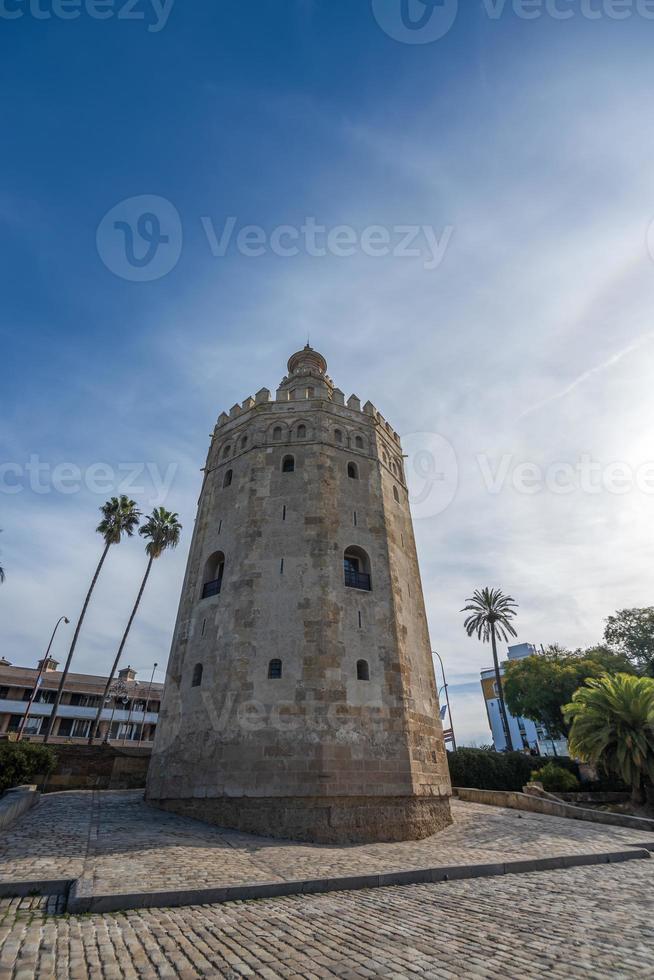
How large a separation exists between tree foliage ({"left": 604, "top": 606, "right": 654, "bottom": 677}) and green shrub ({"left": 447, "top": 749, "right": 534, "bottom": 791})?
57.4 feet

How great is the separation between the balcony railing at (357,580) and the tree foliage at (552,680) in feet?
84.5

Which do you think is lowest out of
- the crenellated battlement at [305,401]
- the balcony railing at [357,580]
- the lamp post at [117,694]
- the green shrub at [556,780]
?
the green shrub at [556,780]

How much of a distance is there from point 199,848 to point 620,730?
60.4 feet

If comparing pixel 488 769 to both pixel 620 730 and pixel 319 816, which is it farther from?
pixel 319 816

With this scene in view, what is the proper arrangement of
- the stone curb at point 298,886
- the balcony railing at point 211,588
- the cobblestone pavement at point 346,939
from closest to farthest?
the cobblestone pavement at point 346,939, the stone curb at point 298,886, the balcony railing at point 211,588

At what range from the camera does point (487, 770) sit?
89.5ft

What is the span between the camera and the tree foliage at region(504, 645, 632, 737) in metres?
36.6

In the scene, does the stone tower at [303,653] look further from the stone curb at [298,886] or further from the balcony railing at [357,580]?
the stone curb at [298,886]

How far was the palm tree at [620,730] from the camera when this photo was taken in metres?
20.4

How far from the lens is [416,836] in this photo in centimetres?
1451

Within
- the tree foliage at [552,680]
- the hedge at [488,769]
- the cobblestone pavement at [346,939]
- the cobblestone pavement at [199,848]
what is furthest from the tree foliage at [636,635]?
the cobblestone pavement at [346,939]

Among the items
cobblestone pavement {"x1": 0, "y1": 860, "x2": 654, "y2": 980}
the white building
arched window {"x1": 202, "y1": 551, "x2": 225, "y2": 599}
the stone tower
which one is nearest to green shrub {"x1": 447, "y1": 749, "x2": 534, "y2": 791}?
the stone tower

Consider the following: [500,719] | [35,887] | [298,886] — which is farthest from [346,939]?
[500,719]

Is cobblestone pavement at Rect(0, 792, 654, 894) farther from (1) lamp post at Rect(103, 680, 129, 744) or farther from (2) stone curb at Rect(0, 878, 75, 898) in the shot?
(1) lamp post at Rect(103, 680, 129, 744)
